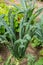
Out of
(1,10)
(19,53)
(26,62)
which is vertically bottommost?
(26,62)

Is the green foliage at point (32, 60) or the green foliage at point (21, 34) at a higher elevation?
the green foliage at point (21, 34)

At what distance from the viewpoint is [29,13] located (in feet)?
11.6

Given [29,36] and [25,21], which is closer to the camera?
[29,36]

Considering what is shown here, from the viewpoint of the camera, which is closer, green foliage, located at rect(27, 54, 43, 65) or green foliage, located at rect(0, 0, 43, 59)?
green foliage, located at rect(0, 0, 43, 59)

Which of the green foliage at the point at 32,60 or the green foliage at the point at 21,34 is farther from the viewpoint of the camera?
the green foliage at the point at 32,60

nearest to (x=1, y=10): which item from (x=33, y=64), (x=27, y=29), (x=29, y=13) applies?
(x=29, y=13)

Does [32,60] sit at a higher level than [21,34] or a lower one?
lower

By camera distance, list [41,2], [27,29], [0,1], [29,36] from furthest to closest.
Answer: [41,2], [0,1], [27,29], [29,36]

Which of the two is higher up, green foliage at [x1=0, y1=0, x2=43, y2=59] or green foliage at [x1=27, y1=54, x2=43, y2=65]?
green foliage at [x1=0, y1=0, x2=43, y2=59]

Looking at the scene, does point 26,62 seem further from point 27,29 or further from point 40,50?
point 27,29

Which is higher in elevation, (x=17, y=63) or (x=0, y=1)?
(x=0, y=1)

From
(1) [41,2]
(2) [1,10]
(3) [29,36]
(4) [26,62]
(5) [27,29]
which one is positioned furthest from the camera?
(1) [41,2]

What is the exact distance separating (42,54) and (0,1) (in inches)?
65.1

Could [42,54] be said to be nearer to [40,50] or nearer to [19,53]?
[40,50]
